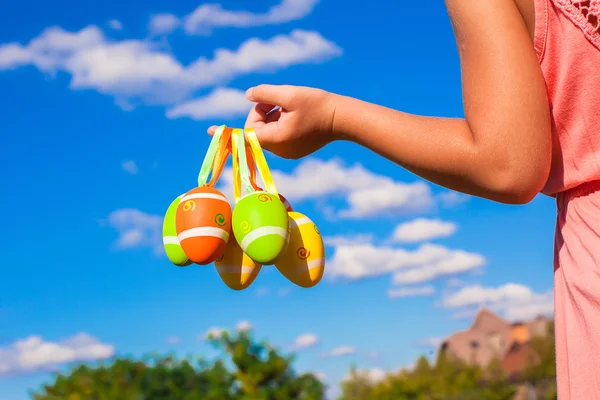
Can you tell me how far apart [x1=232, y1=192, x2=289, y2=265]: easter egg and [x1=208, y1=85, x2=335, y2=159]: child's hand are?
0.10 m

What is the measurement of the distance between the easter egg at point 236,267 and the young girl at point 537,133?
1.30 ft

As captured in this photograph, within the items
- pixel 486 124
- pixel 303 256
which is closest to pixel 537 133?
pixel 486 124

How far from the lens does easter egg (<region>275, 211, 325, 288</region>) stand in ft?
4.50

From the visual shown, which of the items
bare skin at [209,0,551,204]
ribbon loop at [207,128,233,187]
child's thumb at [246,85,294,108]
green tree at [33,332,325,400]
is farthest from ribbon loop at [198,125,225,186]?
green tree at [33,332,325,400]

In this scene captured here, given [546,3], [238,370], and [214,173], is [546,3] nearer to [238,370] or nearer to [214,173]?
[214,173]

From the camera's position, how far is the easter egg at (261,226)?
1269mm

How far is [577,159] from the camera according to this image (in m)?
1.09

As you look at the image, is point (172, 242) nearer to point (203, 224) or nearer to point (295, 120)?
point (203, 224)

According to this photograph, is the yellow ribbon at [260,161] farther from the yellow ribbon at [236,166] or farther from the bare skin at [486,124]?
the bare skin at [486,124]

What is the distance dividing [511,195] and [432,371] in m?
15.1

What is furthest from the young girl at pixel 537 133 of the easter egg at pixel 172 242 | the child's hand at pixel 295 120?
the easter egg at pixel 172 242

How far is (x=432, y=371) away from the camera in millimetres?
15445

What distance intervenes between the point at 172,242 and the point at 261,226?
23cm

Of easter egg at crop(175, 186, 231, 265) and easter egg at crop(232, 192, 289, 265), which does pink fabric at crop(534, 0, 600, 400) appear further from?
easter egg at crop(175, 186, 231, 265)
